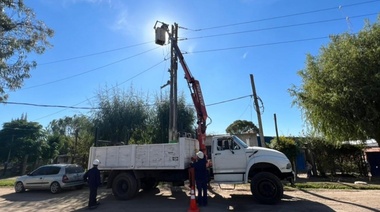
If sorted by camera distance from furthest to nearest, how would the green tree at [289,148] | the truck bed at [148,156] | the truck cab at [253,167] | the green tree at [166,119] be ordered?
the green tree at [166,119] < the green tree at [289,148] < the truck bed at [148,156] < the truck cab at [253,167]

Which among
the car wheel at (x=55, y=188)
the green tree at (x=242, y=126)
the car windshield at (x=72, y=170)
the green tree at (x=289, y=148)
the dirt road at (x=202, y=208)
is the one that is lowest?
the dirt road at (x=202, y=208)

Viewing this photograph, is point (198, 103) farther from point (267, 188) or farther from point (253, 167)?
point (267, 188)

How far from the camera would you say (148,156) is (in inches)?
425

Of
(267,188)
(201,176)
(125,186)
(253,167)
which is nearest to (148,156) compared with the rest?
(125,186)

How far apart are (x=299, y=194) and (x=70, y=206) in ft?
31.4

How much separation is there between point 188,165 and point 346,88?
1014cm

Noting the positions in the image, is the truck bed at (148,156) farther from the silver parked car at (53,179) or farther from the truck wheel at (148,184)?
the silver parked car at (53,179)

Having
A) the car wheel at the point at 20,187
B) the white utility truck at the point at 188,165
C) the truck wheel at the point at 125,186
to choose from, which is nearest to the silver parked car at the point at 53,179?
the car wheel at the point at 20,187

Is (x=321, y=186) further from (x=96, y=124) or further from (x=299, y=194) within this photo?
(x=96, y=124)

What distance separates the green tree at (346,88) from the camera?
14.3 meters

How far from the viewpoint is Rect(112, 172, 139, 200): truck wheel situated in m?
10.7

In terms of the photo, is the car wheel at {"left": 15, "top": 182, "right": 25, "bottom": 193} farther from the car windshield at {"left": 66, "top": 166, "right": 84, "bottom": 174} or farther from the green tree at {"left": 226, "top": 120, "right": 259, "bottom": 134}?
the green tree at {"left": 226, "top": 120, "right": 259, "bottom": 134}

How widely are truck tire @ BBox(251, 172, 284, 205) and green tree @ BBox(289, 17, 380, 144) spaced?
8111 millimetres

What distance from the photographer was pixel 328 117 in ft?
51.9
